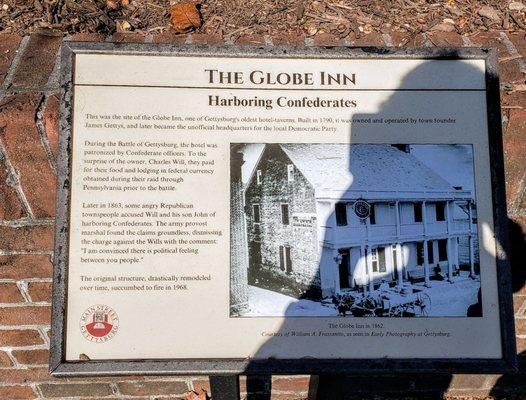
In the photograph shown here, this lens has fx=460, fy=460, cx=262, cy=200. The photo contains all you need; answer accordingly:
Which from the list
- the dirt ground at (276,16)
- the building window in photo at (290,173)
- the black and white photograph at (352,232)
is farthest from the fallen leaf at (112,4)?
the building window in photo at (290,173)

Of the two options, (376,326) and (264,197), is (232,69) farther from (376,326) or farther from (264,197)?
(376,326)

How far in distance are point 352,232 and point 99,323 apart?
74 centimetres

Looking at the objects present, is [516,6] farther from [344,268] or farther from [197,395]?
[197,395]

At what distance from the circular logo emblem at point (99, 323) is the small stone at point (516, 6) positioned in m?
1.79

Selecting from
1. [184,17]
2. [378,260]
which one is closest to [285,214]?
[378,260]

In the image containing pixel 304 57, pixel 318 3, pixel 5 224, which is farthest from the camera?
pixel 318 3

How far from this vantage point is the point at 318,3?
1764 mm

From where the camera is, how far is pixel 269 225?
4.20ft

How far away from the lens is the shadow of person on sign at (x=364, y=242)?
1.27 m

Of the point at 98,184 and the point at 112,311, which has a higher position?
the point at 98,184

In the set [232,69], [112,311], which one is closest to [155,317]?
[112,311]

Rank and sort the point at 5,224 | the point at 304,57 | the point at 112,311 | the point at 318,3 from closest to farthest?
the point at 112,311
the point at 304,57
the point at 5,224
the point at 318,3

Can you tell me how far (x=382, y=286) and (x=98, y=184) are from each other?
0.84 metres

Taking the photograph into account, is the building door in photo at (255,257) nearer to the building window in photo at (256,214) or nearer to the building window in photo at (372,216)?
the building window in photo at (256,214)
